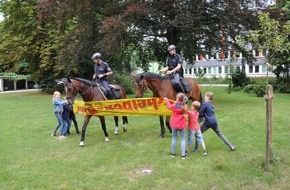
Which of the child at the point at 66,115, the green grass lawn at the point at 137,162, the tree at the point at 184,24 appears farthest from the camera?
the tree at the point at 184,24

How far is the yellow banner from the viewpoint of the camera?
1027 cm

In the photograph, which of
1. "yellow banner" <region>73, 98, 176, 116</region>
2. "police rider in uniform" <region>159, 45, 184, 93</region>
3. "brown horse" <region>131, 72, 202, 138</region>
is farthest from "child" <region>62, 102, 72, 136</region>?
"police rider in uniform" <region>159, 45, 184, 93</region>

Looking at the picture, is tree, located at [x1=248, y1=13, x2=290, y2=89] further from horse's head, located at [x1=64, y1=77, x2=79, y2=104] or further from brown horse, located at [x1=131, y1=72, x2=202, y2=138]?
horse's head, located at [x1=64, y1=77, x2=79, y2=104]

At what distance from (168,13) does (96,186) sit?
1406 centimetres

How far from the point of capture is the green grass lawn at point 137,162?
6.86m

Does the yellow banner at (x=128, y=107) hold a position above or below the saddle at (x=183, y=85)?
below

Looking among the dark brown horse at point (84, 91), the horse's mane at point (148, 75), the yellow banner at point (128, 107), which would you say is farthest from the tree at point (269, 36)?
the dark brown horse at point (84, 91)

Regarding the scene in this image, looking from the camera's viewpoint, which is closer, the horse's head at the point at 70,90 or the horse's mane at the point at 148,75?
the horse's head at the point at 70,90

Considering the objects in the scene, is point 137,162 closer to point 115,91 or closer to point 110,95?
point 110,95

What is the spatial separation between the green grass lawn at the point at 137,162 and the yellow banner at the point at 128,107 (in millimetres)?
922

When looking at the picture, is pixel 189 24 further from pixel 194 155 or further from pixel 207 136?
pixel 194 155

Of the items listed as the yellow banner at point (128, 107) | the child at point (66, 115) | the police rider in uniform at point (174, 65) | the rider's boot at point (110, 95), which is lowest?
the child at point (66, 115)

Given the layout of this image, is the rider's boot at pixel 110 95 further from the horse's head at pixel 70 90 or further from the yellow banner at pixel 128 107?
the horse's head at pixel 70 90

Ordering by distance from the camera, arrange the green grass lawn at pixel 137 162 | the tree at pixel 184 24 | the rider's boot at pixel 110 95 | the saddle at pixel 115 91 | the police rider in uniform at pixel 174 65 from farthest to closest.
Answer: the tree at pixel 184 24
the rider's boot at pixel 110 95
the saddle at pixel 115 91
the police rider in uniform at pixel 174 65
the green grass lawn at pixel 137 162
